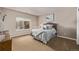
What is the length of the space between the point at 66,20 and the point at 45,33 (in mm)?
360

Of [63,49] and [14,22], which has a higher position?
[14,22]

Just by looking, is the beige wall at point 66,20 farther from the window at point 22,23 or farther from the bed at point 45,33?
the window at point 22,23

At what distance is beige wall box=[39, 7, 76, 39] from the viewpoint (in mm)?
1521

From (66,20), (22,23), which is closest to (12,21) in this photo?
(22,23)

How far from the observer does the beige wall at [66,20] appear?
1.52 meters

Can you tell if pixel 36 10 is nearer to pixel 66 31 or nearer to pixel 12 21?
pixel 12 21

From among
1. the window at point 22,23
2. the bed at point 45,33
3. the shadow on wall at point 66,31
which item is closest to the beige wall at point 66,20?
the shadow on wall at point 66,31

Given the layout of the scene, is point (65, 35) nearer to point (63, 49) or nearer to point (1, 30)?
point (63, 49)

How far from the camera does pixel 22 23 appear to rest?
1.60m

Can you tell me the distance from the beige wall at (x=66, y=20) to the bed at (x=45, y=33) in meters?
0.10

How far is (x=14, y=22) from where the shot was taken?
156 centimetres

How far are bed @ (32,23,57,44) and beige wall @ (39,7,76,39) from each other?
0.10 metres
